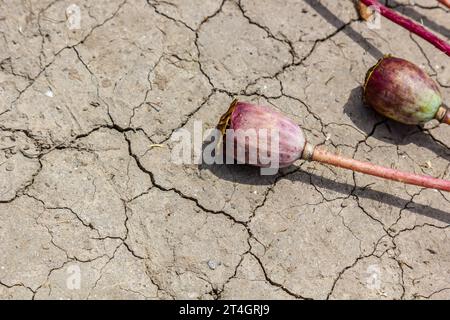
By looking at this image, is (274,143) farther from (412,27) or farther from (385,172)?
(412,27)

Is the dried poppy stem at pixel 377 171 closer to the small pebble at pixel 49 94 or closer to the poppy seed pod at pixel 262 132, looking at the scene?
the poppy seed pod at pixel 262 132

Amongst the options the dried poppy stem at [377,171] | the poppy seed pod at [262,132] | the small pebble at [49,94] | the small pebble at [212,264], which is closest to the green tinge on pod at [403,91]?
the dried poppy stem at [377,171]

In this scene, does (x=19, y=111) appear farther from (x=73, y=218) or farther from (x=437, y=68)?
(x=437, y=68)

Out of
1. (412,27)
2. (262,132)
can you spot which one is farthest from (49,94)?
(412,27)

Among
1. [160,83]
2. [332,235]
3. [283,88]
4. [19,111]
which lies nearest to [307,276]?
[332,235]

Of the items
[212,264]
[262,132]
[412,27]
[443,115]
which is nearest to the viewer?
[262,132]
